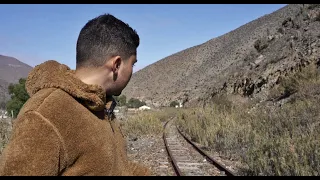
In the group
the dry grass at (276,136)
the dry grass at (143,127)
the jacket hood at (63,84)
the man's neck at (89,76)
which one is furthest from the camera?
the dry grass at (143,127)

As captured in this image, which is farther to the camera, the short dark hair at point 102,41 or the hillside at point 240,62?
the hillside at point 240,62

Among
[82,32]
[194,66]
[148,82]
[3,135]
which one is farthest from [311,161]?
[148,82]

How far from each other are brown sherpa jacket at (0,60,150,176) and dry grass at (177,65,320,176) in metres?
5.94

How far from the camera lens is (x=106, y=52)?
185 cm

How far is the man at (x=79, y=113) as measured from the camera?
1.41 metres

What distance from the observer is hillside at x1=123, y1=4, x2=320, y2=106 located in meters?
29.3

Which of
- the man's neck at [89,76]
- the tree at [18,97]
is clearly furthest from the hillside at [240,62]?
the man's neck at [89,76]

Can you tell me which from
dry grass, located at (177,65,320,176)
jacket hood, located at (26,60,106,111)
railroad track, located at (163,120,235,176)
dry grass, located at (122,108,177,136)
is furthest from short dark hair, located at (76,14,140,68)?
dry grass, located at (122,108,177,136)

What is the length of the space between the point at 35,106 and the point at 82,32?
55cm

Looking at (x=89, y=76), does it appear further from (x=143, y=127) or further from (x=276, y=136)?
(x=143, y=127)

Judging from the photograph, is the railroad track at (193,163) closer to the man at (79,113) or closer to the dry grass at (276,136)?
the dry grass at (276,136)

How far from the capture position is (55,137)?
1455 millimetres

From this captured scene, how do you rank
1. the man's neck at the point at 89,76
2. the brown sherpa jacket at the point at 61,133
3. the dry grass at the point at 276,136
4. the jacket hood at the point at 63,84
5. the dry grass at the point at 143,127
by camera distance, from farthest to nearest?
the dry grass at the point at 143,127, the dry grass at the point at 276,136, the man's neck at the point at 89,76, the jacket hood at the point at 63,84, the brown sherpa jacket at the point at 61,133

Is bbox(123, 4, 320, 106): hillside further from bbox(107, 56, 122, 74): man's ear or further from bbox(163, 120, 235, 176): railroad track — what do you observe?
bbox(107, 56, 122, 74): man's ear
